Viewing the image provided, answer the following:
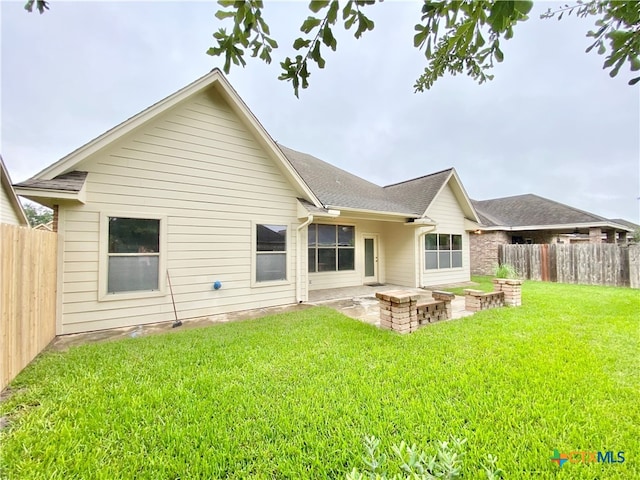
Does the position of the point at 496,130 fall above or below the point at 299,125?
below

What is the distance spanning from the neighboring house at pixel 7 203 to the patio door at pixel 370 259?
12299 millimetres

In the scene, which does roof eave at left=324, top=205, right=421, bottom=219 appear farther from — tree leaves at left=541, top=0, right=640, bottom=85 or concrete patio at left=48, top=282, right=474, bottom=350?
tree leaves at left=541, top=0, right=640, bottom=85

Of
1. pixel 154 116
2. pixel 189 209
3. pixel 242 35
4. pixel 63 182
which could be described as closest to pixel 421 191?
pixel 189 209

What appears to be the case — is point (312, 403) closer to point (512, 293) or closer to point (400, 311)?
point (400, 311)

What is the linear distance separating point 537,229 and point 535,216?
137cm

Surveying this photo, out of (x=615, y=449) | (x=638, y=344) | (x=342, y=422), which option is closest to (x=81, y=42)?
(x=342, y=422)

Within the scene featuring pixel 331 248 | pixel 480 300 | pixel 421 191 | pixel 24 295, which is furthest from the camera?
pixel 421 191

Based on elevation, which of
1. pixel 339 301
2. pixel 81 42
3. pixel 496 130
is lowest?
pixel 339 301

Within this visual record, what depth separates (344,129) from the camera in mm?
21703

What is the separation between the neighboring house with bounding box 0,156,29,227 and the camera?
8.48m

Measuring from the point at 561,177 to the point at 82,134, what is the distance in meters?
42.4

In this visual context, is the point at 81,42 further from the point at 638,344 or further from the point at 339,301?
the point at 638,344

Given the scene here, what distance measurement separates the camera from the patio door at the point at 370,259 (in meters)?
11.1

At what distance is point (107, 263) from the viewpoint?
495 centimetres
